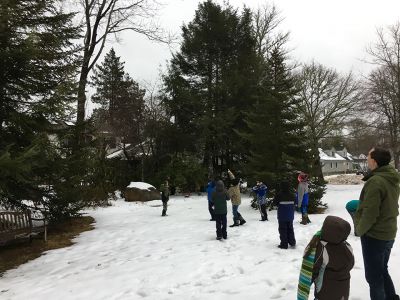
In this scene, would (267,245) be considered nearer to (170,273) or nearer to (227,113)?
(170,273)

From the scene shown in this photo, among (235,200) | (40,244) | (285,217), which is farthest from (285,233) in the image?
(40,244)

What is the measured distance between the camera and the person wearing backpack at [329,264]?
3.82m

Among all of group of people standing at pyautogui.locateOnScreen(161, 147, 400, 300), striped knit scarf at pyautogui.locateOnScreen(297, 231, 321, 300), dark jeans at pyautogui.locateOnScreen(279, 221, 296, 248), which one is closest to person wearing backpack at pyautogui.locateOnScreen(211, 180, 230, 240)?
dark jeans at pyautogui.locateOnScreen(279, 221, 296, 248)

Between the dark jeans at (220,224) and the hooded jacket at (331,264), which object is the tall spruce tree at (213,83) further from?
the hooded jacket at (331,264)

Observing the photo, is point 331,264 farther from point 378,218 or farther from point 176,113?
point 176,113

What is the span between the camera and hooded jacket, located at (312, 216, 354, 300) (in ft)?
12.5

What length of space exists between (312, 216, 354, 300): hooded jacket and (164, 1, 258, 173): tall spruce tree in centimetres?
2184

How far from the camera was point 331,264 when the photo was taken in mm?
3814

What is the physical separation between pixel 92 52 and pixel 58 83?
8.59 m

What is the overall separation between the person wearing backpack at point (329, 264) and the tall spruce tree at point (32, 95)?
27.5ft

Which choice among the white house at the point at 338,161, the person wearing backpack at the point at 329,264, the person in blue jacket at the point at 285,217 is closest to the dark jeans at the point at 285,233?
the person in blue jacket at the point at 285,217

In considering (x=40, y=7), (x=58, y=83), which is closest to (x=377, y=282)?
(x=58, y=83)

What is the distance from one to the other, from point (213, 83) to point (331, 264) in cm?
2497

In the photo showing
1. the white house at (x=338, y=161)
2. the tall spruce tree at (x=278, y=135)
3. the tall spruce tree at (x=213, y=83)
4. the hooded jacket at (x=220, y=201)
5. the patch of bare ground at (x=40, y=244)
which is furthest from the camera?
the white house at (x=338, y=161)
